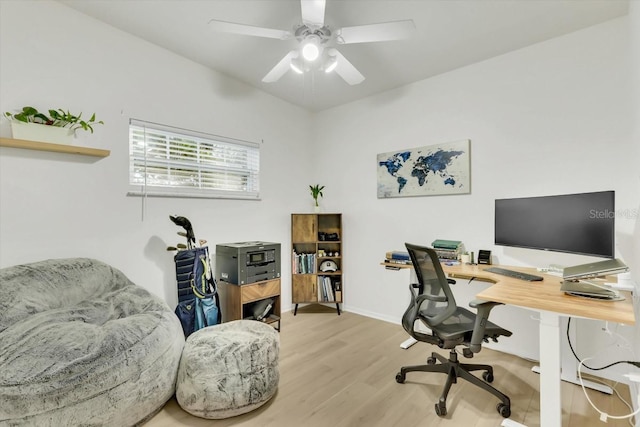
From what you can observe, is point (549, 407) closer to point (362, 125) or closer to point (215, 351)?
point (215, 351)

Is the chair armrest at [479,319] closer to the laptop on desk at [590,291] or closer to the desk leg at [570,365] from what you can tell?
the laptop on desk at [590,291]

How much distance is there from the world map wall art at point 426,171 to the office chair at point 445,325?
51.0 inches

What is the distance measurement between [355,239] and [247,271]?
1.50 meters

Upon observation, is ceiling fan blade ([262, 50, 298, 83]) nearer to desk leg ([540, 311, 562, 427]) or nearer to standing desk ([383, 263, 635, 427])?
standing desk ([383, 263, 635, 427])

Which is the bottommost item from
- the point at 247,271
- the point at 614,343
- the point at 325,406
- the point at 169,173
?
the point at 325,406

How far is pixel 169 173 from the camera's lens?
282 centimetres

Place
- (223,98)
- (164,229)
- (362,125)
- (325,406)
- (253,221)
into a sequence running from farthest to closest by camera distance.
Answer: (362,125), (253,221), (223,98), (164,229), (325,406)

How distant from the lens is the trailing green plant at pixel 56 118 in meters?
1.95

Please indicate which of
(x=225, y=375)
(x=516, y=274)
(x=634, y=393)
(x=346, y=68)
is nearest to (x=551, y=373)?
(x=516, y=274)

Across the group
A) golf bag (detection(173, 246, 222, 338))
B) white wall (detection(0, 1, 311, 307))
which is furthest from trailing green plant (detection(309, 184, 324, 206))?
golf bag (detection(173, 246, 222, 338))

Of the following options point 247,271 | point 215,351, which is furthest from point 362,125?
point 215,351

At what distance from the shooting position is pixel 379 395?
80.1 inches

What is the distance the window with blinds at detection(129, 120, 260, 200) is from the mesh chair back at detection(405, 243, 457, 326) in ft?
6.95

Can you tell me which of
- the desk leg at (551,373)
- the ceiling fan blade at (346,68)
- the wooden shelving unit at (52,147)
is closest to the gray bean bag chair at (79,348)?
the wooden shelving unit at (52,147)
